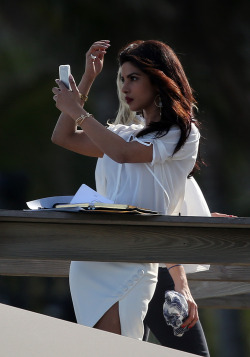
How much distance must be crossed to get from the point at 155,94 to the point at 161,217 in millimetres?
510

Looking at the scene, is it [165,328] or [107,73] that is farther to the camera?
[107,73]

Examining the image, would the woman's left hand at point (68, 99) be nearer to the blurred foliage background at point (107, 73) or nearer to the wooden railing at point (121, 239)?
the wooden railing at point (121, 239)

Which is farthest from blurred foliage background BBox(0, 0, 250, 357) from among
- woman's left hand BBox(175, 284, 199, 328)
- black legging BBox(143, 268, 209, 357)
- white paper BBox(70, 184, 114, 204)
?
white paper BBox(70, 184, 114, 204)

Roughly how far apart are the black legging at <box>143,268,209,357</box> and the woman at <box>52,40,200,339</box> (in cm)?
32

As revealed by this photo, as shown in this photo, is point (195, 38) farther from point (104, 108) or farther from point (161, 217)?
point (161, 217)

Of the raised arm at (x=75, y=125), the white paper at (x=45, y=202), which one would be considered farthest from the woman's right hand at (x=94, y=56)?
the white paper at (x=45, y=202)

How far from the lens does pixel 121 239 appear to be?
234 centimetres

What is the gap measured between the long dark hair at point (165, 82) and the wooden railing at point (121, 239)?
339 millimetres

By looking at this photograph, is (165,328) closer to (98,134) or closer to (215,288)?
(98,134)

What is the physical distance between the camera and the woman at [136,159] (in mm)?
2398

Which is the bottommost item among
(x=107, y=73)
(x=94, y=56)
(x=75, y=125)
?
(x=75, y=125)

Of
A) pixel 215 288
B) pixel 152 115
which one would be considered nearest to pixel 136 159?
pixel 152 115

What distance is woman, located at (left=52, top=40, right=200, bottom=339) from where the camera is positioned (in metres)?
2.40

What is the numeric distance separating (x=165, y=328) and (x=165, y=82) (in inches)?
34.2
